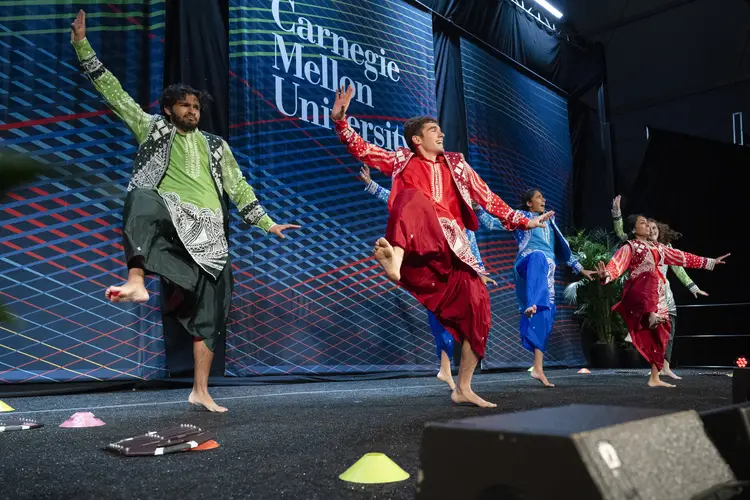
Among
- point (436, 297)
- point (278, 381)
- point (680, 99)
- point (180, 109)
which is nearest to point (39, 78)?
point (180, 109)

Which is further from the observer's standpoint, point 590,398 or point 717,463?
point 590,398

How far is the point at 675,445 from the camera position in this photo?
2.39 ft

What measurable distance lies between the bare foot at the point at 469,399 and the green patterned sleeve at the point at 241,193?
1.23 meters

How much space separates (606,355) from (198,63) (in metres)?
6.10

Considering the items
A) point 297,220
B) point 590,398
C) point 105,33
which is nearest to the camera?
point 590,398

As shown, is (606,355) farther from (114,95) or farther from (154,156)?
(114,95)

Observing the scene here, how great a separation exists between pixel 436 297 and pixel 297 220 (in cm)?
277

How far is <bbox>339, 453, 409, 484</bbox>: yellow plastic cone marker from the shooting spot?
1270mm

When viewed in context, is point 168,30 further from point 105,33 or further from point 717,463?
point 717,463

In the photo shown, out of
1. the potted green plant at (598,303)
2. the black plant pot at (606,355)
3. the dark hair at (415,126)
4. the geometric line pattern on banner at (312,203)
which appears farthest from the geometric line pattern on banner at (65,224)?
the black plant pot at (606,355)

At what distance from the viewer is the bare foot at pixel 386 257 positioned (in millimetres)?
2412

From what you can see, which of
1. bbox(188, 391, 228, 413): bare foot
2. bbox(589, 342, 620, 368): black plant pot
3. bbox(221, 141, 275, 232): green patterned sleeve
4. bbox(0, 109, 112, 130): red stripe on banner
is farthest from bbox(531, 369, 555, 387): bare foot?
bbox(589, 342, 620, 368): black plant pot

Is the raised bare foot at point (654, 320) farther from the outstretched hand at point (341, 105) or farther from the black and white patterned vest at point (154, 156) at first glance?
the black and white patterned vest at point (154, 156)

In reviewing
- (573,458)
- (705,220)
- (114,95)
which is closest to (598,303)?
(705,220)
